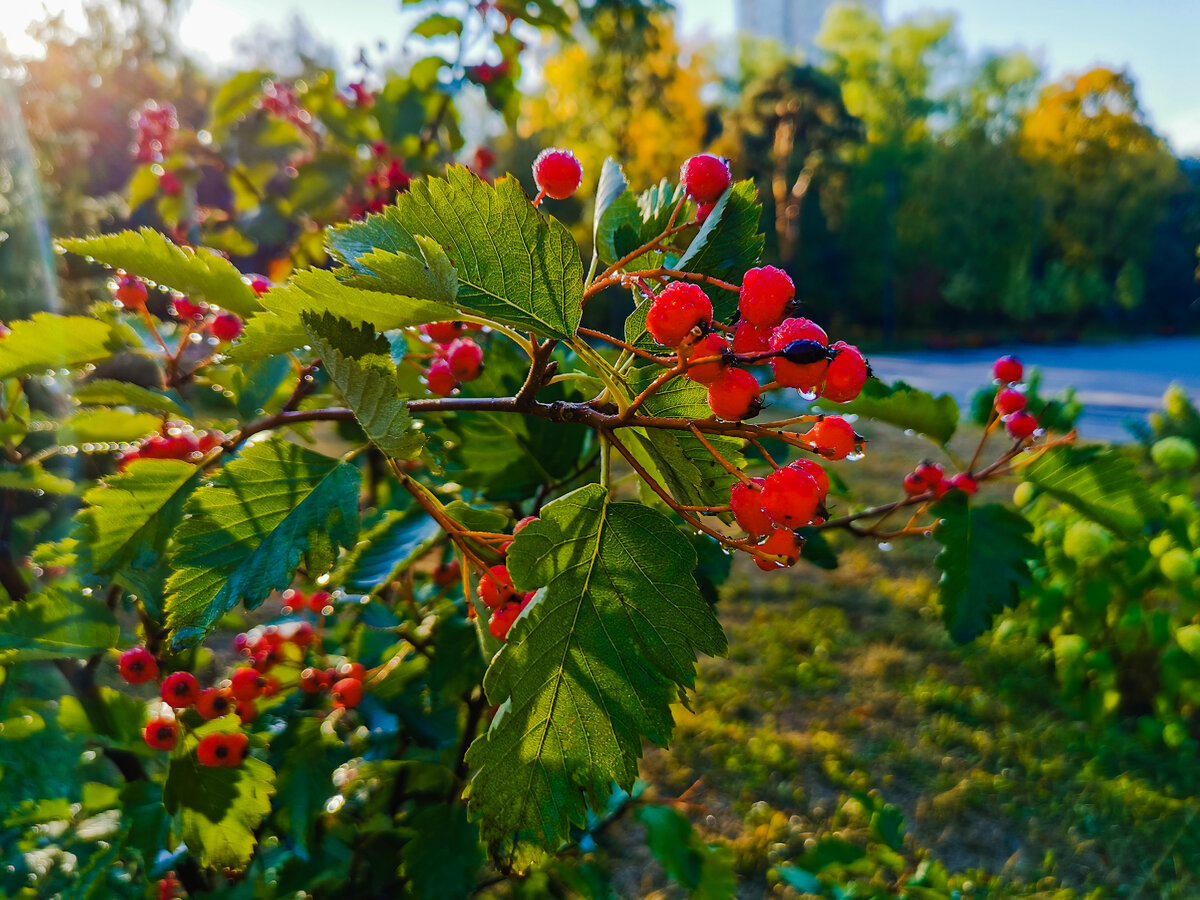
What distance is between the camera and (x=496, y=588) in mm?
689

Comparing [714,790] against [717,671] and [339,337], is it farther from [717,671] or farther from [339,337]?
[339,337]

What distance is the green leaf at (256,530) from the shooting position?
2.03 feet

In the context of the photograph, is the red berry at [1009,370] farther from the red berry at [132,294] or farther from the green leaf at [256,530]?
the red berry at [132,294]

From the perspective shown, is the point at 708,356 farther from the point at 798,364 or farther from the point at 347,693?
the point at 347,693

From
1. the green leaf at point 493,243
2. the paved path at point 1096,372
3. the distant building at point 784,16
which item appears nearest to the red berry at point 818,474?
the green leaf at point 493,243

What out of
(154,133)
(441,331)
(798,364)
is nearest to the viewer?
(798,364)

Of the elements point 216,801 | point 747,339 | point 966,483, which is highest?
point 747,339

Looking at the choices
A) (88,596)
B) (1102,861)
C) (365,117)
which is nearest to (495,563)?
(88,596)

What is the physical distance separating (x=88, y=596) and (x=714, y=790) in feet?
7.78

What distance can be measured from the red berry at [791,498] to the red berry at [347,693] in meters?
0.87

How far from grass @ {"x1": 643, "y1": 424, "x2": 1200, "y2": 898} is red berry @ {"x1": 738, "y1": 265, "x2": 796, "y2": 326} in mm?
1787

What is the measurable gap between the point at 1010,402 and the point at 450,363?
927 millimetres

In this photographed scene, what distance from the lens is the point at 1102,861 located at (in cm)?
246

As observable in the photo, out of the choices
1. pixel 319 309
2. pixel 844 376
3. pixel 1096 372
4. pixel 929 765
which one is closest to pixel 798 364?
pixel 844 376
